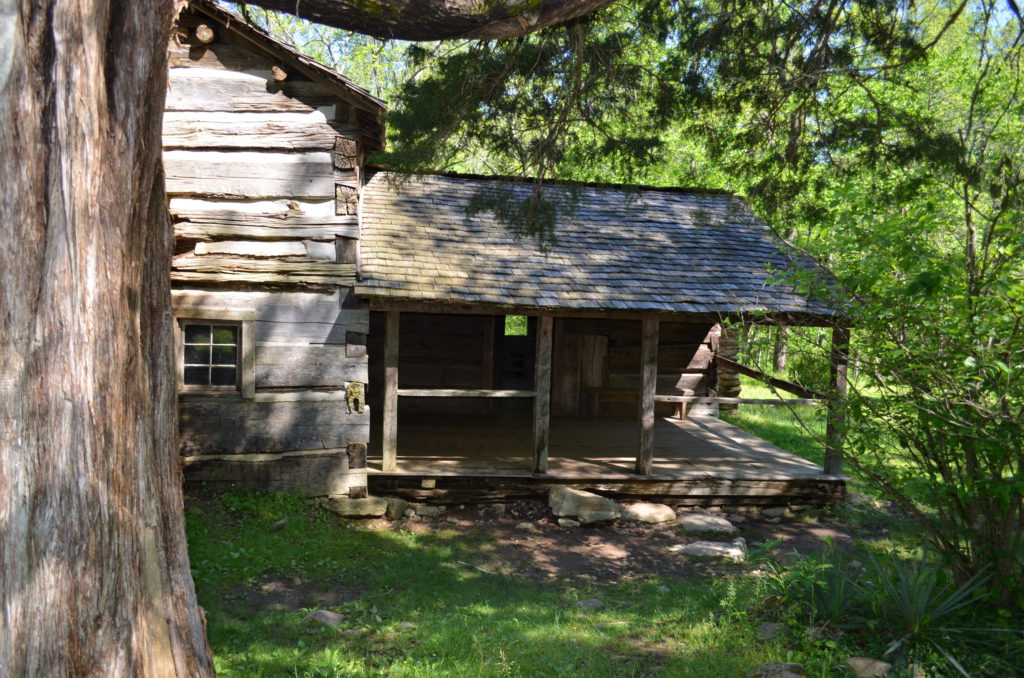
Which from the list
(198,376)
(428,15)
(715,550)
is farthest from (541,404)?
(428,15)

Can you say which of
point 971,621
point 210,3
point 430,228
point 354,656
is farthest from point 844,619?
point 210,3

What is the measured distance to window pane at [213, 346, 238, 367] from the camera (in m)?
8.95

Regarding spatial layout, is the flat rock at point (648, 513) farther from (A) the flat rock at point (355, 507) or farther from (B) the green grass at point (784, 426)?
(B) the green grass at point (784, 426)

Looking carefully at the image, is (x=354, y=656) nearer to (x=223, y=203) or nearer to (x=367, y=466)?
(x=367, y=466)

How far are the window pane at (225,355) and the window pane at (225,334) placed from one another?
3.0 inches

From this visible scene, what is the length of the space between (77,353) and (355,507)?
20.6ft

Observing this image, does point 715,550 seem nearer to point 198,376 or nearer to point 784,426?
point 198,376

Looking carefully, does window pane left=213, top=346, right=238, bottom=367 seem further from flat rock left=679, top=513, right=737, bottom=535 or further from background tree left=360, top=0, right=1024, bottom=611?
flat rock left=679, top=513, right=737, bottom=535

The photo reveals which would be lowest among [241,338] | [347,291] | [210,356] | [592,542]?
[592,542]

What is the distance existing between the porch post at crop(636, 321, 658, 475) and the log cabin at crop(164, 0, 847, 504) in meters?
0.03

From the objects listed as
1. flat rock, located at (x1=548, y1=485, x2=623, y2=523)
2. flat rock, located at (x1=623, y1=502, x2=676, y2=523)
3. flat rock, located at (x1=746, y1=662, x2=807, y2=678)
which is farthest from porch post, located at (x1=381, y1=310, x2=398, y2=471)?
flat rock, located at (x1=746, y1=662, x2=807, y2=678)

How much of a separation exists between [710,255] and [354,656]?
8061 millimetres

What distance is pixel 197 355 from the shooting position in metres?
8.90

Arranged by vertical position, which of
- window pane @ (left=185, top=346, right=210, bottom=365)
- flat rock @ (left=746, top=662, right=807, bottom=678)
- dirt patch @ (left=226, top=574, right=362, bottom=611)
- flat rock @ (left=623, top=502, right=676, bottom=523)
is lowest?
dirt patch @ (left=226, top=574, right=362, bottom=611)
